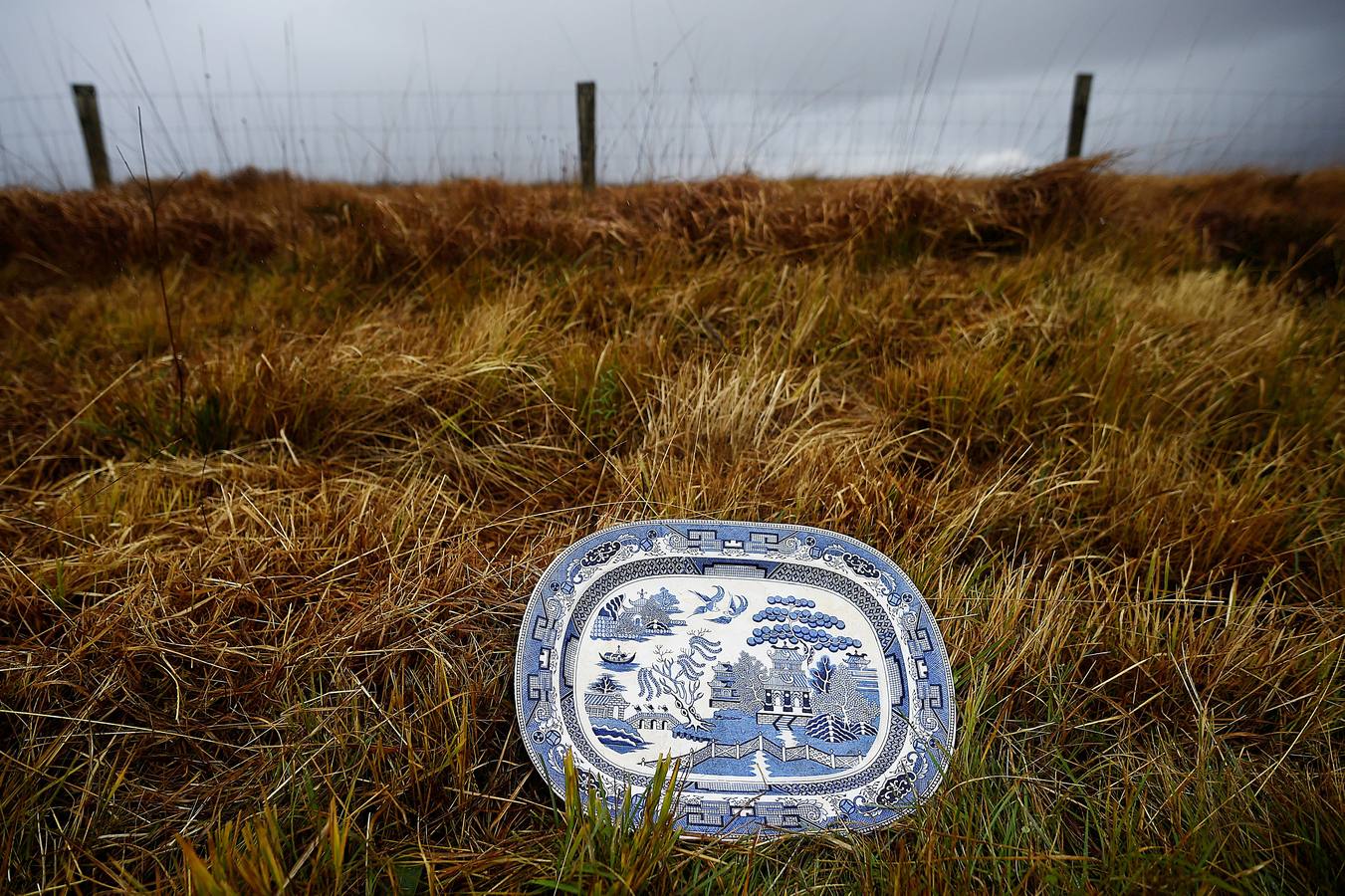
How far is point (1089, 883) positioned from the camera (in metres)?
1.02

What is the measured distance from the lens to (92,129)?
20.7 feet

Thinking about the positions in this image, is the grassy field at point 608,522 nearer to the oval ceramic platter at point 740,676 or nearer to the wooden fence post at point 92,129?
the oval ceramic platter at point 740,676

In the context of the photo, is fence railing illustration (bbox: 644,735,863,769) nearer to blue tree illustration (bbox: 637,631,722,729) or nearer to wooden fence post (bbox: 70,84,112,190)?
blue tree illustration (bbox: 637,631,722,729)

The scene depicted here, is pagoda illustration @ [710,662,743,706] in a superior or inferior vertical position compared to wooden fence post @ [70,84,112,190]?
inferior

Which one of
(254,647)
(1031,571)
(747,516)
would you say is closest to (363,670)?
(254,647)

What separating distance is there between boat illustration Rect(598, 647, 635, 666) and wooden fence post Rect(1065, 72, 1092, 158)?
680 cm

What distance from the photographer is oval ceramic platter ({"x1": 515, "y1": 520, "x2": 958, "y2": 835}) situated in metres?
1.27

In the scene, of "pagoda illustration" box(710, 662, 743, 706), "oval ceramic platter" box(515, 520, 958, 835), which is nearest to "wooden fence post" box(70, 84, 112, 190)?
"oval ceramic platter" box(515, 520, 958, 835)

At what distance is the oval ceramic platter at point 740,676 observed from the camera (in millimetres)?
1271

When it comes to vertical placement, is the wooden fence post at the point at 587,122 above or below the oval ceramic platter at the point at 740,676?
above

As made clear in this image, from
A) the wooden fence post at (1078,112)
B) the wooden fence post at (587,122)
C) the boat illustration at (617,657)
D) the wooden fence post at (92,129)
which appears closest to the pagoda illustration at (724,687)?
→ the boat illustration at (617,657)

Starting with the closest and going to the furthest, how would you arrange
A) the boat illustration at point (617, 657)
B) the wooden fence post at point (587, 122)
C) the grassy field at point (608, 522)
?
the grassy field at point (608, 522)
the boat illustration at point (617, 657)
the wooden fence post at point (587, 122)

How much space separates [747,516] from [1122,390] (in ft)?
4.45

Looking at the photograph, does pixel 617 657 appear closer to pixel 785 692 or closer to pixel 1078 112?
pixel 785 692
